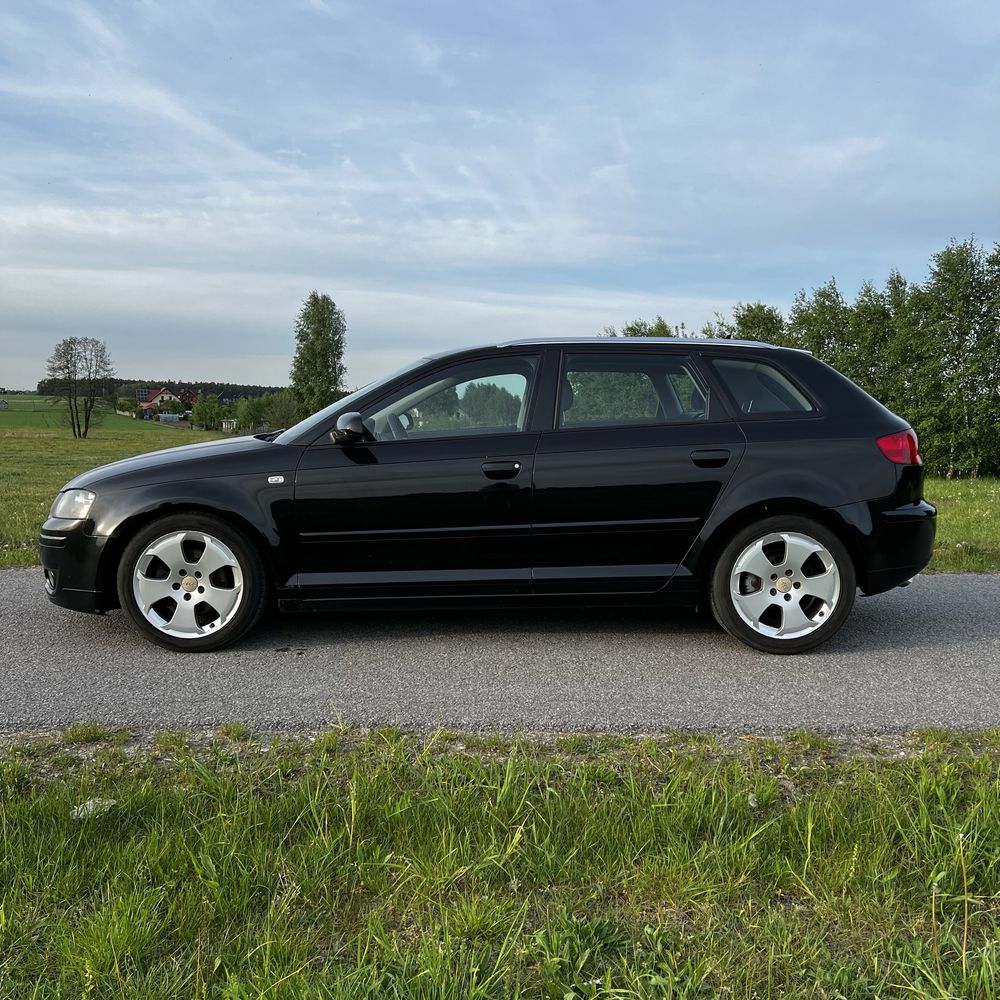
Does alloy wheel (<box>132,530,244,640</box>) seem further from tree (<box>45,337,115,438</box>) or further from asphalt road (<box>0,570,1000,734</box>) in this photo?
tree (<box>45,337,115,438</box>)

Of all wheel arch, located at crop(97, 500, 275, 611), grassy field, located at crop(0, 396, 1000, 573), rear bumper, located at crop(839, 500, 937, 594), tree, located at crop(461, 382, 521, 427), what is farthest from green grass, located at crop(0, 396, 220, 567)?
rear bumper, located at crop(839, 500, 937, 594)

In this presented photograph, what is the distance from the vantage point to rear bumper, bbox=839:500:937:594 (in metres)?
4.61

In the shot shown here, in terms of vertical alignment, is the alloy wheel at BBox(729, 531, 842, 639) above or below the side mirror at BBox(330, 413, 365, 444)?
below

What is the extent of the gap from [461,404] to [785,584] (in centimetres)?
194

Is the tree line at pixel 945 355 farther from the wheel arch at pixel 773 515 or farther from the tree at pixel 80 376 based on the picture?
the tree at pixel 80 376

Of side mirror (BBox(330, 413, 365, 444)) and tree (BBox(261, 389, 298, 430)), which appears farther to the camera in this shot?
tree (BBox(261, 389, 298, 430))

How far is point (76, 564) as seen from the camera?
4.59 meters

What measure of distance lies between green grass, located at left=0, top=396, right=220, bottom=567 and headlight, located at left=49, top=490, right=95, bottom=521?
2.76 m

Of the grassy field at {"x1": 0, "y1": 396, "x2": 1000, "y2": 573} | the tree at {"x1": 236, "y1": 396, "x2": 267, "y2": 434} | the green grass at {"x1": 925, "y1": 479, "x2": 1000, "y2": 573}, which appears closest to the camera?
the green grass at {"x1": 925, "y1": 479, "x2": 1000, "y2": 573}

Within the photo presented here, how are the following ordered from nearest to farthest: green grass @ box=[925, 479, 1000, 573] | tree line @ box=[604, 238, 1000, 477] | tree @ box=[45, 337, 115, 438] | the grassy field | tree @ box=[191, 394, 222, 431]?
green grass @ box=[925, 479, 1000, 573], the grassy field, tree line @ box=[604, 238, 1000, 477], tree @ box=[45, 337, 115, 438], tree @ box=[191, 394, 222, 431]

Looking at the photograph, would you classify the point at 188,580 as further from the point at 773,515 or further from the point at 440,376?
the point at 773,515

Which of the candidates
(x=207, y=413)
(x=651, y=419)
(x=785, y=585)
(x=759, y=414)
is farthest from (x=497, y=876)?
(x=207, y=413)

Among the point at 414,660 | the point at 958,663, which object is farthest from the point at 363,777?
the point at 958,663

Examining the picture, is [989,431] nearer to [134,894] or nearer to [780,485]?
[780,485]
